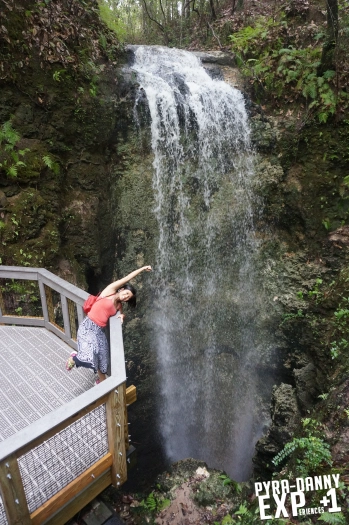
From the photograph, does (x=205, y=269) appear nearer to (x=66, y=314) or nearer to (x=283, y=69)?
(x=66, y=314)

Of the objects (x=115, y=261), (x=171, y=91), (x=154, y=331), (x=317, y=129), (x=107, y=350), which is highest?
(x=171, y=91)

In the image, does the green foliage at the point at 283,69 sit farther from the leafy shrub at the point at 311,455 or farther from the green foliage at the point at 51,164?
the leafy shrub at the point at 311,455

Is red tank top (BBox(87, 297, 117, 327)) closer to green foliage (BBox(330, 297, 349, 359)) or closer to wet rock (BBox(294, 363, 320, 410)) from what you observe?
green foliage (BBox(330, 297, 349, 359))

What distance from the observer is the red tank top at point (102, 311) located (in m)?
3.96

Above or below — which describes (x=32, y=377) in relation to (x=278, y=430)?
above

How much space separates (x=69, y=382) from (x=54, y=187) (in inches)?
208

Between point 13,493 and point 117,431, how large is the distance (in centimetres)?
105

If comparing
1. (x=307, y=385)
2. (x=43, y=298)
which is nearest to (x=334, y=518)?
(x=43, y=298)

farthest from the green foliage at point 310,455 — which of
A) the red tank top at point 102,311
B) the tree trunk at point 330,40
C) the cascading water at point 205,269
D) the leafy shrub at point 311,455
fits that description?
the tree trunk at point 330,40

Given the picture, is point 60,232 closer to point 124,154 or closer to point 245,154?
point 124,154

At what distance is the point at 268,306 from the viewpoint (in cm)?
1010

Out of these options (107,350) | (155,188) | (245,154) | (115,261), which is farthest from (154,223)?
(107,350)

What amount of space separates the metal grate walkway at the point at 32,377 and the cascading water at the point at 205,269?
5.51 m

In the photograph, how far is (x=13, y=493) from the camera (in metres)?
2.62
